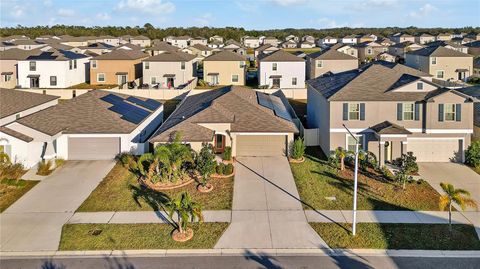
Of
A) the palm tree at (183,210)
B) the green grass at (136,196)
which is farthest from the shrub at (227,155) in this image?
the palm tree at (183,210)

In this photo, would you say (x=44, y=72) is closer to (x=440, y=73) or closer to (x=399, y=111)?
(x=399, y=111)

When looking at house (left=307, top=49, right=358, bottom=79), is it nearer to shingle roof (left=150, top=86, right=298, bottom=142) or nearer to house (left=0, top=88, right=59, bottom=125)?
shingle roof (left=150, top=86, right=298, bottom=142)

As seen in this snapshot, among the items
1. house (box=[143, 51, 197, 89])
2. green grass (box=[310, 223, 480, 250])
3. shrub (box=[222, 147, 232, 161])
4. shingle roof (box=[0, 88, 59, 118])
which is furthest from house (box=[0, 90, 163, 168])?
house (box=[143, 51, 197, 89])

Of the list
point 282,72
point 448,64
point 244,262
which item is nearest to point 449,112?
point 244,262

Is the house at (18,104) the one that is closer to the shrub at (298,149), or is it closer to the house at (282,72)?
the shrub at (298,149)

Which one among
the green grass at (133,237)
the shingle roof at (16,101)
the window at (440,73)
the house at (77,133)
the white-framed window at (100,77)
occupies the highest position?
the window at (440,73)
